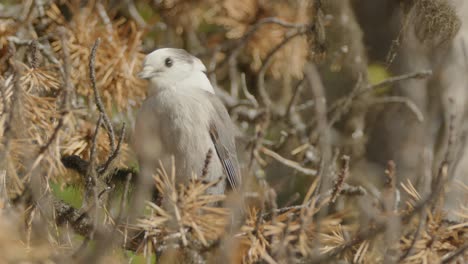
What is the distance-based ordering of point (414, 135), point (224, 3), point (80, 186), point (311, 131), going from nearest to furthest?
1. point (80, 186)
2. point (414, 135)
3. point (311, 131)
4. point (224, 3)

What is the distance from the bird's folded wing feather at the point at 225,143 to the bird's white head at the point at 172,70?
0.61 feet

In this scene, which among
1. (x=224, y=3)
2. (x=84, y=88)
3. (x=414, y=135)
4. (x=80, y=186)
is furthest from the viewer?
(x=224, y=3)

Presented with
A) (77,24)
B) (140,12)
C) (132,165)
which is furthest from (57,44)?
(140,12)

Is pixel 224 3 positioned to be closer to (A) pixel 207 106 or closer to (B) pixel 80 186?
(A) pixel 207 106

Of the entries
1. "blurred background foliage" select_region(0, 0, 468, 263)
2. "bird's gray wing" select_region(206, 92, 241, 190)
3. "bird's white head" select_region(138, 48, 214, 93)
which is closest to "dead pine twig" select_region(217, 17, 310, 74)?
"blurred background foliage" select_region(0, 0, 468, 263)

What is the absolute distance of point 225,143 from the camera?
3.44 metres

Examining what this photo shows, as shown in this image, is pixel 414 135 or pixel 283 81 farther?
pixel 283 81

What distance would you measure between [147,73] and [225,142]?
17.2 inches

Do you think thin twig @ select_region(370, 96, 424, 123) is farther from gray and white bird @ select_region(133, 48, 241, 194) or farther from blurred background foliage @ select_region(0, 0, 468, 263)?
gray and white bird @ select_region(133, 48, 241, 194)

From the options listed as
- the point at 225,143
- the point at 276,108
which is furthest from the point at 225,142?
the point at 276,108

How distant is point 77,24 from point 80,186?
0.76 m

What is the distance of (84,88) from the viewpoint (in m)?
3.35

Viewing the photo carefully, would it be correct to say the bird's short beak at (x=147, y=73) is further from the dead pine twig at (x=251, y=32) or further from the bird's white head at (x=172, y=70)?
the dead pine twig at (x=251, y=32)

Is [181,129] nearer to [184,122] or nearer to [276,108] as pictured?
[184,122]
